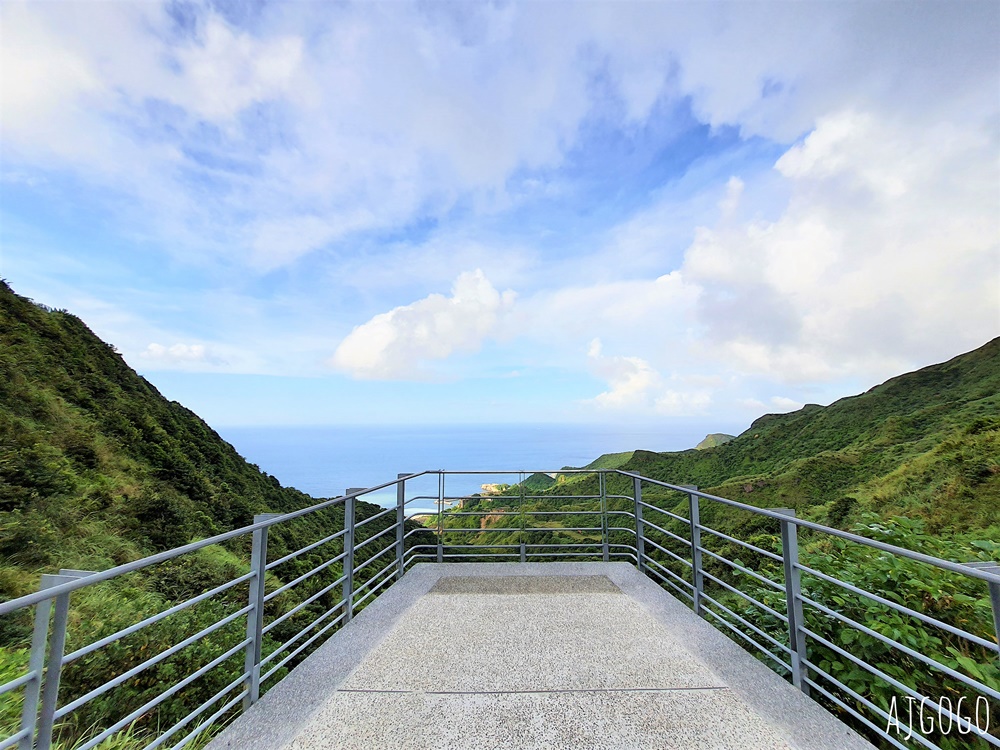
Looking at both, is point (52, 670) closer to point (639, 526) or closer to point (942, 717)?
point (942, 717)

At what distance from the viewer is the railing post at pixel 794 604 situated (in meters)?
2.10

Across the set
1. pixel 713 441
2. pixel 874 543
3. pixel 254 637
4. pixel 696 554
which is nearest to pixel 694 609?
pixel 696 554

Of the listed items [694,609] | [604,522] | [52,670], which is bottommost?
[694,609]

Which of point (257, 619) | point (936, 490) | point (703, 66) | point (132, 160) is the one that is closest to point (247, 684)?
point (257, 619)

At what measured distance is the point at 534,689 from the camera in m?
2.08

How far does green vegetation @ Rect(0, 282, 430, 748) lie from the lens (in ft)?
13.8

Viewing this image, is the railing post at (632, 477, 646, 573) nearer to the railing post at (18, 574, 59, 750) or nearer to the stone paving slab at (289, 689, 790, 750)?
the stone paving slab at (289, 689, 790, 750)

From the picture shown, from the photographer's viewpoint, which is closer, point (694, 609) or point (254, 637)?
point (254, 637)

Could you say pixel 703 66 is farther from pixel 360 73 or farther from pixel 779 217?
pixel 360 73

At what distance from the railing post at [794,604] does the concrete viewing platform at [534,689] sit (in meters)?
0.08

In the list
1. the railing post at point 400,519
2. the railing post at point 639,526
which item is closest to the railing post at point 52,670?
the railing post at point 400,519

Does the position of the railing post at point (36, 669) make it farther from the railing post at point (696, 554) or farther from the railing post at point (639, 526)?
the railing post at point (639, 526)

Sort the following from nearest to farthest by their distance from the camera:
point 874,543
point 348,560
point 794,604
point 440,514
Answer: point 874,543 → point 794,604 → point 348,560 → point 440,514

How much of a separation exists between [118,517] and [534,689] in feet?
41.3
